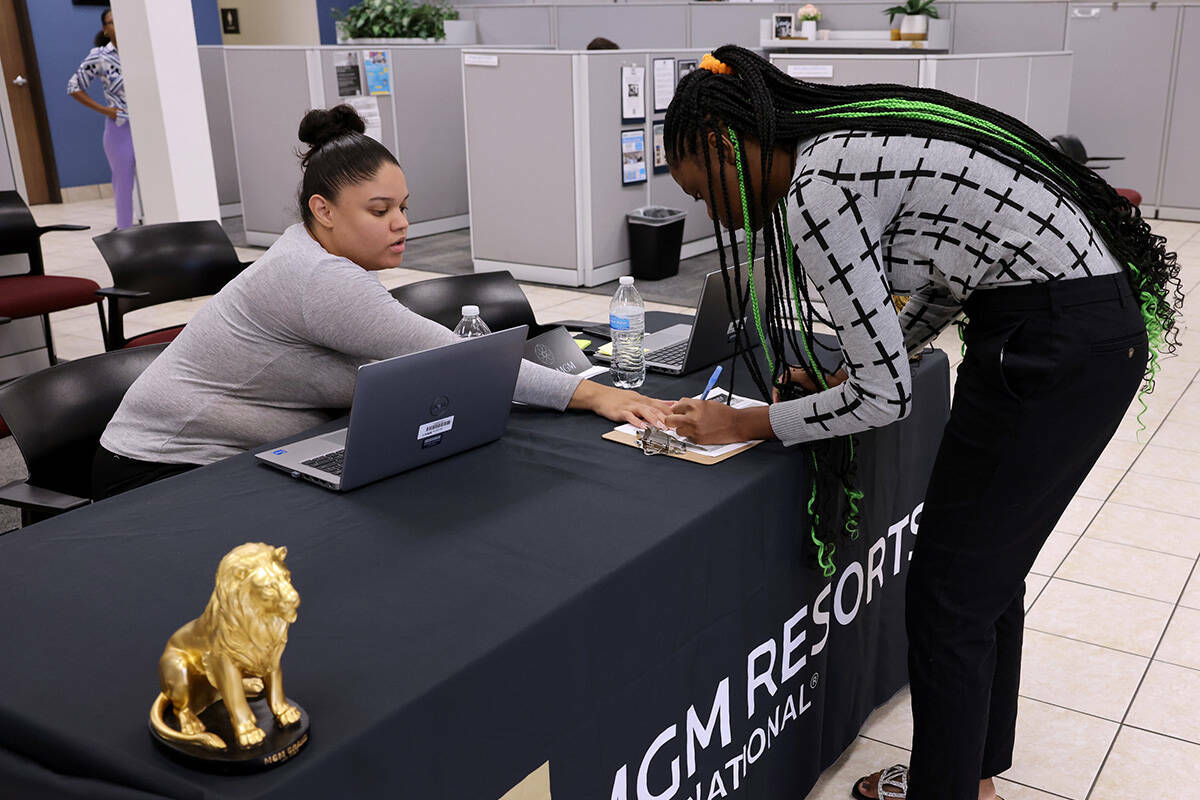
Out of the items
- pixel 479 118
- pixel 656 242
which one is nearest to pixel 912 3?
pixel 656 242

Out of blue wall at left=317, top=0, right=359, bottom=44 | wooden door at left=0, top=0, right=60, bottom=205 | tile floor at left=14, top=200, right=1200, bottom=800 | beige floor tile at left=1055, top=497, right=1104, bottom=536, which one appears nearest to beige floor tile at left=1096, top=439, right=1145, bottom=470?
tile floor at left=14, top=200, right=1200, bottom=800

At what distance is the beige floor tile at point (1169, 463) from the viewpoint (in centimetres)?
349

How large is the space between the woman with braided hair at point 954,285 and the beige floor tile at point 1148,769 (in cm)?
59

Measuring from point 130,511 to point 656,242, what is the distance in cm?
502

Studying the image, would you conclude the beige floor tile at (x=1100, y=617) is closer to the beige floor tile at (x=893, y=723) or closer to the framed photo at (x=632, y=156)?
the beige floor tile at (x=893, y=723)

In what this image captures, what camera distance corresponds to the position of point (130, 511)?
148 cm

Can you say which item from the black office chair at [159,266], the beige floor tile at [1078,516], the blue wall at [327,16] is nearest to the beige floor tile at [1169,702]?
the beige floor tile at [1078,516]

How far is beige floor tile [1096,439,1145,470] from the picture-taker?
3.59 m

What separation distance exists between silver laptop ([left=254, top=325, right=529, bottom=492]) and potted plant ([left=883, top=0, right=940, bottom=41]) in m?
6.59

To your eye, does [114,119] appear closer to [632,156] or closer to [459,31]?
[459,31]

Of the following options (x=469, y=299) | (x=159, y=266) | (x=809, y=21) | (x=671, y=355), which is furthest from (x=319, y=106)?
(x=671, y=355)

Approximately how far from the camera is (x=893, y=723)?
2.20 m

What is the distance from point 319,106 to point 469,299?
203 inches

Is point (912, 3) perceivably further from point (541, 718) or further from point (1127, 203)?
point (541, 718)
